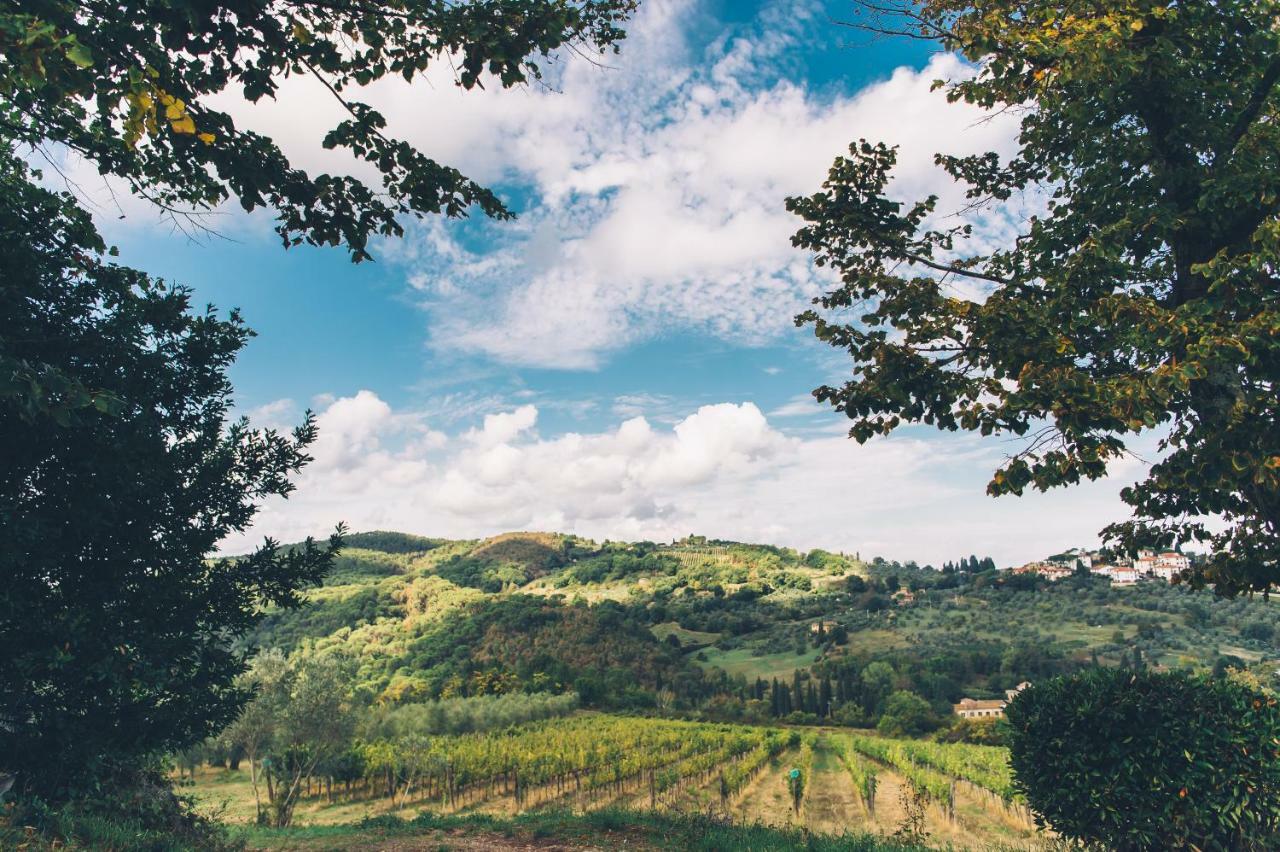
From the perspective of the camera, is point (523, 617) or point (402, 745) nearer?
A: point (402, 745)

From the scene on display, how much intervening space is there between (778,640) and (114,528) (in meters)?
138

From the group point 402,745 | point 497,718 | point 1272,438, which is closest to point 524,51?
point 1272,438

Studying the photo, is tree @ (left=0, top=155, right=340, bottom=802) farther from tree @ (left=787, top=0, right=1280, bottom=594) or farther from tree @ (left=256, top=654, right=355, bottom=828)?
tree @ (left=256, top=654, right=355, bottom=828)

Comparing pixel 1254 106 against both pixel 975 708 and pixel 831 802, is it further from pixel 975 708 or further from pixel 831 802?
pixel 975 708

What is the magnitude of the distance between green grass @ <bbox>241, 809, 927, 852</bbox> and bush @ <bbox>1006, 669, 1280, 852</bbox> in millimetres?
2837

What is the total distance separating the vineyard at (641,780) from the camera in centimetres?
3578

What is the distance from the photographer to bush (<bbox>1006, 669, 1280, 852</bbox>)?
335 inches

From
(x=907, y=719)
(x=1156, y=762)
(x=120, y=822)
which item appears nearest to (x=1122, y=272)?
(x=1156, y=762)

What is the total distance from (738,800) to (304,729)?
27.2m

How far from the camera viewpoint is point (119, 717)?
8508 millimetres

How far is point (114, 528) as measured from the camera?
8766mm

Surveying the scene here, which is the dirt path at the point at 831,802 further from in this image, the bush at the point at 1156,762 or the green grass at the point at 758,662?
the green grass at the point at 758,662

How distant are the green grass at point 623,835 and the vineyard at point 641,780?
2223cm

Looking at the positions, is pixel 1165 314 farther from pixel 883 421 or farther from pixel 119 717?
pixel 119 717
